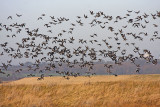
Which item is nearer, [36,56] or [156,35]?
[156,35]

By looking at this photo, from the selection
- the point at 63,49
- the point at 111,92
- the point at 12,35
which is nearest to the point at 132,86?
the point at 111,92

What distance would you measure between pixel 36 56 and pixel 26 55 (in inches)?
52.7

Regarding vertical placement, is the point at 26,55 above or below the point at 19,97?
above

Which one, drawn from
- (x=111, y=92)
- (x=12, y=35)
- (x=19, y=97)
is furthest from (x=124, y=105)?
(x=12, y=35)

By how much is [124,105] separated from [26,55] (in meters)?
14.2

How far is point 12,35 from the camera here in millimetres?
27375

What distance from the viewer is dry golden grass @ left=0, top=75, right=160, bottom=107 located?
24.6 m

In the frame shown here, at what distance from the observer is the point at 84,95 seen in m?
28.4

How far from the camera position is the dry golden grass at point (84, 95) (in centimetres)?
2459

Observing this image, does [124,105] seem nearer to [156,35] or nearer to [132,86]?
[132,86]

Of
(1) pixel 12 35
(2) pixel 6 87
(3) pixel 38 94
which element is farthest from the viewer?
(2) pixel 6 87

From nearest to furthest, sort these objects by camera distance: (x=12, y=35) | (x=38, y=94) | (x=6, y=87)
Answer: (x=12, y=35) < (x=38, y=94) < (x=6, y=87)

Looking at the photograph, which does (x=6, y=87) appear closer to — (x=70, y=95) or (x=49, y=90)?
(x=49, y=90)

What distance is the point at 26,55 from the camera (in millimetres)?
32406
